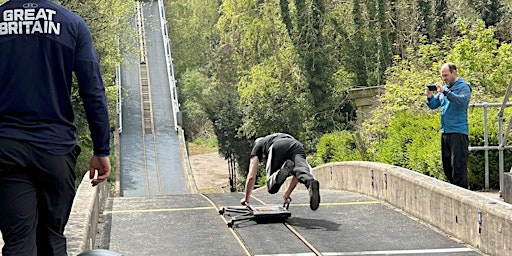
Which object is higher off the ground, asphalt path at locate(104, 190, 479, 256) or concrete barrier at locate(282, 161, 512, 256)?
concrete barrier at locate(282, 161, 512, 256)

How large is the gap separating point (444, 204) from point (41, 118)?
5697mm

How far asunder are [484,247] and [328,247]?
1455 millimetres

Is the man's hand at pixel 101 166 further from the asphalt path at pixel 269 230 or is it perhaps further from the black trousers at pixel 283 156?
the black trousers at pixel 283 156

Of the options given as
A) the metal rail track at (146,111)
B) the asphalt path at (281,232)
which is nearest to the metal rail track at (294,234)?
the asphalt path at (281,232)

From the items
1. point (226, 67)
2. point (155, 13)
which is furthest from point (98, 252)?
point (155, 13)

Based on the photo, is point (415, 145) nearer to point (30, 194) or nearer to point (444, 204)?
point (444, 204)

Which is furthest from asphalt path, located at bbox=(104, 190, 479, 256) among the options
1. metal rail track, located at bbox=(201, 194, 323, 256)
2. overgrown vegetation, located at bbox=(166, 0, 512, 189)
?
overgrown vegetation, located at bbox=(166, 0, 512, 189)

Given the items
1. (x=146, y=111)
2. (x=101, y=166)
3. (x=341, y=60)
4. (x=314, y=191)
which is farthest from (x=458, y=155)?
(x=146, y=111)

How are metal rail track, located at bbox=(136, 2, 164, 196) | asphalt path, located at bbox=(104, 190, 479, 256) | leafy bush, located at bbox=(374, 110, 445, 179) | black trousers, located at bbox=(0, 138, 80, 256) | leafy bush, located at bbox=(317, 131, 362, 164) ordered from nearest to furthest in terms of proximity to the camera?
black trousers, located at bbox=(0, 138, 80, 256) → asphalt path, located at bbox=(104, 190, 479, 256) → leafy bush, located at bbox=(374, 110, 445, 179) → leafy bush, located at bbox=(317, 131, 362, 164) → metal rail track, located at bbox=(136, 2, 164, 196)

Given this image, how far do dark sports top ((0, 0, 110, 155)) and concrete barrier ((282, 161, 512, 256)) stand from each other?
4.18 metres

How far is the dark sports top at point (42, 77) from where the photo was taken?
13.8 ft

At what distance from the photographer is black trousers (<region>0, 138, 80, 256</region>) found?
4117mm

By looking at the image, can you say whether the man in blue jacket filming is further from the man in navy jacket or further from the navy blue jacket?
the man in navy jacket

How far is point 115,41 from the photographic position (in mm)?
35625
